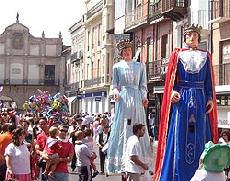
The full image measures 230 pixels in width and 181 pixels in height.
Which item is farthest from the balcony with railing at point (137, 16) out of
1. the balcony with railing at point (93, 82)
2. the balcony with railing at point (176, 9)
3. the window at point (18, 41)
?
the window at point (18, 41)

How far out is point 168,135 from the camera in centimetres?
863

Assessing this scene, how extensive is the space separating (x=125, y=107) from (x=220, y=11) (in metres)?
18.2

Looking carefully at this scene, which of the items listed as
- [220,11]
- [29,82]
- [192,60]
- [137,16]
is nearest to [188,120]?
[192,60]

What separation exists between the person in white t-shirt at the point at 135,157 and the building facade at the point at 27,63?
2771 inches

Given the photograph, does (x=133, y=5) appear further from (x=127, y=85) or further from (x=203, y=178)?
(x=203, y=178)

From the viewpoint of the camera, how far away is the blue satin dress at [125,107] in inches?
404

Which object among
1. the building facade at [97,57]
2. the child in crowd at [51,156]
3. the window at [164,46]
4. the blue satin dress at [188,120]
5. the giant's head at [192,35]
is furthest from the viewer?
the building facade at [97,57]

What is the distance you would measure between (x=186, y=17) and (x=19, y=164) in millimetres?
23780

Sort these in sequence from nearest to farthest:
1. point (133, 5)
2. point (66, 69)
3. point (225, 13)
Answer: point (225, 13) → point (133, 5) → point (66, 69)

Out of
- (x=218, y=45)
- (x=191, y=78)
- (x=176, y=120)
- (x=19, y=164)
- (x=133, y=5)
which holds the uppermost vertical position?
(x=133, y=5)

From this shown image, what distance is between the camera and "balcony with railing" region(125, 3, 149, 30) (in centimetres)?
3797

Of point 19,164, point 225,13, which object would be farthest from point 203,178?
point 225,13

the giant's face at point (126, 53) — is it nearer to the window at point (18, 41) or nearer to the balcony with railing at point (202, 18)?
the balcony with railing at point (202, 18)

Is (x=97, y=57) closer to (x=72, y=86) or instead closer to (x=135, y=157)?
(x=72, y=86)
